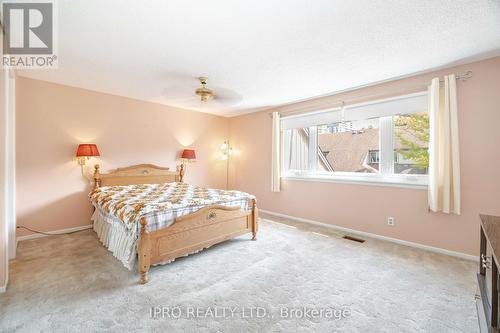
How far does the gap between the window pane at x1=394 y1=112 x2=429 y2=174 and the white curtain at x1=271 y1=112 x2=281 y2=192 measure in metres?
2.10

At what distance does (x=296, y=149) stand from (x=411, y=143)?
2006 mm

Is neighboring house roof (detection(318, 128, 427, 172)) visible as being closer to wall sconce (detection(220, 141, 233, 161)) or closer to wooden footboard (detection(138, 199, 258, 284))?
wooden footboard (detection(138, 199, 258, 284))

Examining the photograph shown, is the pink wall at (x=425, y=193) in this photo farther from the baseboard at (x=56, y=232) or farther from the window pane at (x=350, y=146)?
the baseboard at (x=56, y=232)

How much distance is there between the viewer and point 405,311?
5.77 ft

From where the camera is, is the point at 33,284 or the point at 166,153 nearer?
the point at 33,284

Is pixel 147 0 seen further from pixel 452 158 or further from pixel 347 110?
pixel 452 158

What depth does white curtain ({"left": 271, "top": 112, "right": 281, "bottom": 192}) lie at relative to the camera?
469cm

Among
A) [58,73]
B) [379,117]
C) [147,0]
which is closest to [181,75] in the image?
[147,0]

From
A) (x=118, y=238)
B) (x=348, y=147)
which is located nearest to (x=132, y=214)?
(x=118, y=238)

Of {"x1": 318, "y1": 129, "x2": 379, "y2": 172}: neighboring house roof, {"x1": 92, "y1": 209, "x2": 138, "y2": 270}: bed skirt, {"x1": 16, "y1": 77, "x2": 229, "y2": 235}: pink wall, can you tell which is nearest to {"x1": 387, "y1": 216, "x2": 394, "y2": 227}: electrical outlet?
{"x1": 318, "y1": 129, "x2": 379, "y2": 172}: neighboring house roof

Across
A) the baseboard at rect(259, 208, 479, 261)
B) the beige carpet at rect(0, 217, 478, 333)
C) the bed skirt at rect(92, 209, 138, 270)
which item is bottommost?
the beige carpet at rect(0, 217, 478, 333)

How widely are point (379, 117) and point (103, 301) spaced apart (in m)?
4.09

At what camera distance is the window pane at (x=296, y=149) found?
14.8 ft
